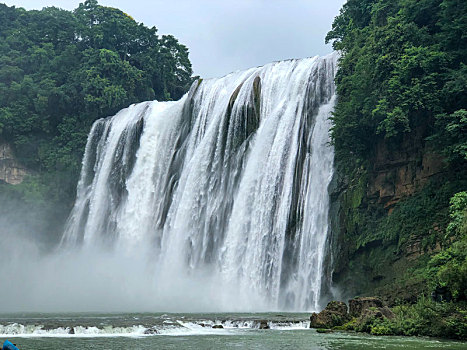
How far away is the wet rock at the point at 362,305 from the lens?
20.3 meters

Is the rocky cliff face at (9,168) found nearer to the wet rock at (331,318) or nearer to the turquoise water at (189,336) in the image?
the turquoise water at (189,336)

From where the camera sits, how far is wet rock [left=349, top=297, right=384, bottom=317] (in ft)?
66.5

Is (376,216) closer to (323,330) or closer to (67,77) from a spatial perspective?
(323,330)

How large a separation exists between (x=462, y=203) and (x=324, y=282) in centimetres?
840

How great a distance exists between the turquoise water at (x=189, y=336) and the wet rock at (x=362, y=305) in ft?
5.60

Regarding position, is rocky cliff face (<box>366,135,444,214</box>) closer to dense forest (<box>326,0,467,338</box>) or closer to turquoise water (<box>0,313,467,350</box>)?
dense forest (<box>326,0,467,338</box>)

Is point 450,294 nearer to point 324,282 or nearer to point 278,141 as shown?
point 324,282

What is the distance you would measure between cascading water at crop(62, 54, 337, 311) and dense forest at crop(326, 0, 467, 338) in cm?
176

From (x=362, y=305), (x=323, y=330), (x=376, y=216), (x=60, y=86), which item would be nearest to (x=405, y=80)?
(x=376, y=216)

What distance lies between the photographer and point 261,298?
96.2 ft

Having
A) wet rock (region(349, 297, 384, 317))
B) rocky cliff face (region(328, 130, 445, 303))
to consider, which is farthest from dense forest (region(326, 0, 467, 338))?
wet rock (region(349, 297, 384, 317))

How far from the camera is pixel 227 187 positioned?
35.7 m

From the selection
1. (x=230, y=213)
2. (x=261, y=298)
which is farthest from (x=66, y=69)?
(x=261, y=298)

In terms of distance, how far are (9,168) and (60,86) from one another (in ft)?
26.7
